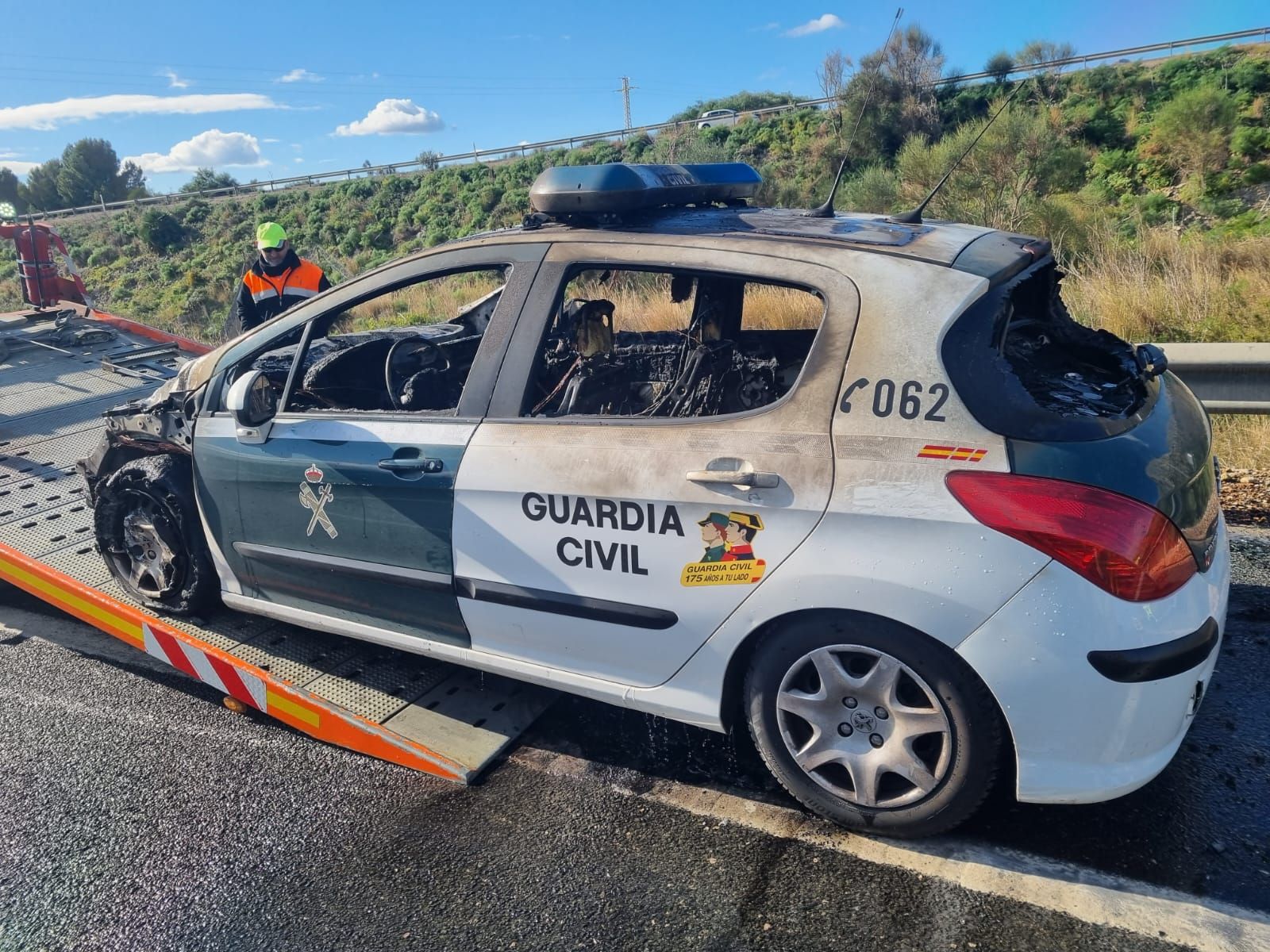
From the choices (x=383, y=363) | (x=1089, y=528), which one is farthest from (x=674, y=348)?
(x=1089, y=528)

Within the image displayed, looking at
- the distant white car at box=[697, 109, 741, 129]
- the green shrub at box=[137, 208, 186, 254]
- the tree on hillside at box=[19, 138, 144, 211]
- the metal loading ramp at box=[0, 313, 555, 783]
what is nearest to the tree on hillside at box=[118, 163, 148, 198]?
the tree on hillside at box=[19, 138, 144, 211]

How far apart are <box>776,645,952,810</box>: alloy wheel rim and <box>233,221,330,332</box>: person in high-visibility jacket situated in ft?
15.6

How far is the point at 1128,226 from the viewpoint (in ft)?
44.8

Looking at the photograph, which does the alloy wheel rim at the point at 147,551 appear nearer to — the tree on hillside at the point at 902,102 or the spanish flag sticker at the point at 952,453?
the spanish flag sticker at the point at 952,453

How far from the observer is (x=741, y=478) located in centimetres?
227

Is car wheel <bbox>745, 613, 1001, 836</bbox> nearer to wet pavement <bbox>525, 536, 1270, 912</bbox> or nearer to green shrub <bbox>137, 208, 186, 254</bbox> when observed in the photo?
wet pavement <bbox>525, 536, 1270, 912</bbox>

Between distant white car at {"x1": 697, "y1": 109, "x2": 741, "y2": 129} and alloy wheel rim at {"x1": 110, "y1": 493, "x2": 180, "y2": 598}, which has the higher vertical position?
distant white car at {"x1": 697, "y1": 109, "x2": 741, "y2": 129}

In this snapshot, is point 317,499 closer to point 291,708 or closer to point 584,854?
point 291,708

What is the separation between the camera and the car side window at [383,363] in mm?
3281

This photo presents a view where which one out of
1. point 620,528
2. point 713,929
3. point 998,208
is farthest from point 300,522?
point 998,208

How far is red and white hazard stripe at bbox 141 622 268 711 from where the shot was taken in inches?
123

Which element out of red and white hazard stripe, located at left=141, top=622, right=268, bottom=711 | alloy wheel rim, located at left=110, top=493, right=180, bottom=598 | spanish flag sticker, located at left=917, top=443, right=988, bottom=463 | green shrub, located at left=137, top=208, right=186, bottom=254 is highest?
green shrub, located at left=137, top=208, right=186, bottom=254

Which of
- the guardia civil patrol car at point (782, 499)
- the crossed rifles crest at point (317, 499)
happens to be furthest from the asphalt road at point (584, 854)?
the crossed rifles crest at point (317, 499)

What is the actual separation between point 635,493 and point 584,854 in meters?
1.00
